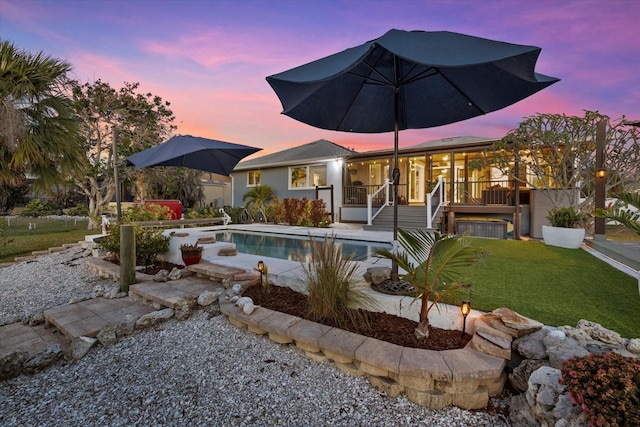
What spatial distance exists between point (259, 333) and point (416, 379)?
71.5 inches

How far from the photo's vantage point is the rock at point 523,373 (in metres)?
2.33

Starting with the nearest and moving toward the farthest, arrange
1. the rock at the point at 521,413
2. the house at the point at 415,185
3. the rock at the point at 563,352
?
the rock at the point at 521,413 → the rock at the point at 563,352 → the house at the point at 415,185

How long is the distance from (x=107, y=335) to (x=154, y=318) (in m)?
0.50

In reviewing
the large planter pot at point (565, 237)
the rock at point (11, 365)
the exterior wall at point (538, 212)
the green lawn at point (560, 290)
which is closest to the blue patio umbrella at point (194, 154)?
the rock at point (11, 365)

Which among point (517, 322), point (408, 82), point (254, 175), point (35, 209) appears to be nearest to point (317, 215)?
point (254, 175)

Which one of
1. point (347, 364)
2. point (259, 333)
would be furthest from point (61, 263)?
point (347, 364)

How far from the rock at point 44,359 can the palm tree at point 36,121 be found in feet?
19.3

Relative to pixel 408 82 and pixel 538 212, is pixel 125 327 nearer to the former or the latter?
pixel 408 82

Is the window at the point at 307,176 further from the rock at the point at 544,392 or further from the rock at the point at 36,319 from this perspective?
the rock at the point at 544,392

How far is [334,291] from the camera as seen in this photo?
322cm

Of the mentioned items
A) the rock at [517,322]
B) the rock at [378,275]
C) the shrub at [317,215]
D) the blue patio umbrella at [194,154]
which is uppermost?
the blue patio umbrella at [194,154]

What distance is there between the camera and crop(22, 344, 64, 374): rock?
114 inches

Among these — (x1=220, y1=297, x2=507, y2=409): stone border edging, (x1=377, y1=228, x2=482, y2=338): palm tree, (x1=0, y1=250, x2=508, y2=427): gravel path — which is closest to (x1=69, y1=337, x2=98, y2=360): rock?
(x1=0, y1=250, x2=508, y2=427): gravel path

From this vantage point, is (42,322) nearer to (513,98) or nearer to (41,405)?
(41,405)
